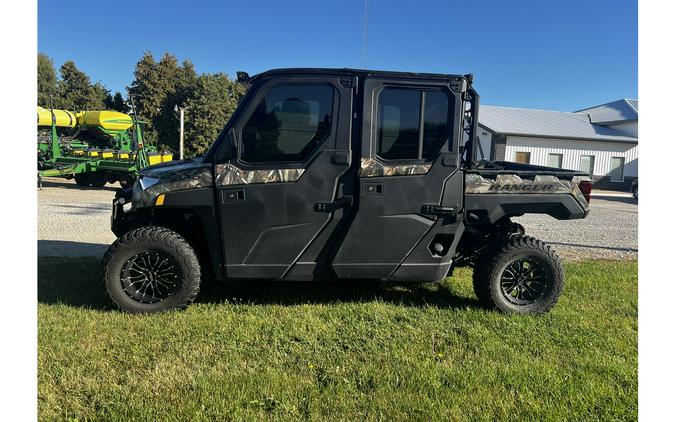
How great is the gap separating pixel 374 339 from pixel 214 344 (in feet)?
4.15

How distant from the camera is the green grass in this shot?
259 centimetres

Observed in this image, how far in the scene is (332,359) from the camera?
10.4 ft

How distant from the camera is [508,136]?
84.9ft

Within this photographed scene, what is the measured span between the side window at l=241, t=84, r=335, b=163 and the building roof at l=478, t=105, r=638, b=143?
23.4 m

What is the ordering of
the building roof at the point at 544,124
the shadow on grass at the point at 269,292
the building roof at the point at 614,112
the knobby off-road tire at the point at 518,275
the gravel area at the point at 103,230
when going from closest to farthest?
the knobby off-road tire at the point at 518,275 < the shadow on grass at the point at 269,292 < the gravel area at the point at 103,230 < the building roof at the point at 544,124 < the building roof at the point at 614,112

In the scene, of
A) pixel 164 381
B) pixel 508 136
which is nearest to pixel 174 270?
pixel 164 381

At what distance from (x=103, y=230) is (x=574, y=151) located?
27526 mm

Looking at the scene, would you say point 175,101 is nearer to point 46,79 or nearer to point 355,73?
point 46,79

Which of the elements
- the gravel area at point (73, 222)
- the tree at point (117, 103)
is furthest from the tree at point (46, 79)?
the gravel area at point (73, 222)

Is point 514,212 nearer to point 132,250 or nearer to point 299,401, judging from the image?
point 299,401

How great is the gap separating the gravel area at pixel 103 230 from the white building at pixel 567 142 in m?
12.7

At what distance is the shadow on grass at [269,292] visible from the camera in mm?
4320

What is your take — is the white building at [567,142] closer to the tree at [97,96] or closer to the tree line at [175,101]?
the tree line at [175,101]

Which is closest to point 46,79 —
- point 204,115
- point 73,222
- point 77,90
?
point 77,90
